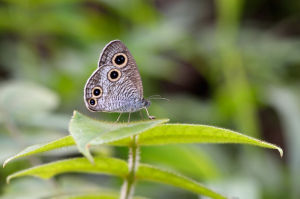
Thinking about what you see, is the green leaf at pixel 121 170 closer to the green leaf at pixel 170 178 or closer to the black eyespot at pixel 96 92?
the green leaf at pixel 170 178

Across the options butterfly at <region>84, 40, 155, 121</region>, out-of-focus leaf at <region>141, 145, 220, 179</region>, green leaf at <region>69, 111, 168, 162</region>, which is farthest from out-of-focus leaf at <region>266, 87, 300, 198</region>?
green leaf at <region>69, 111, 168, 162</region>

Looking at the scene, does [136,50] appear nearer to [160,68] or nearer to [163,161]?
[160,68]

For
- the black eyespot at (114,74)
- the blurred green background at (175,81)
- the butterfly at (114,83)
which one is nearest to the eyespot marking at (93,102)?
the butterfly at (114,83)

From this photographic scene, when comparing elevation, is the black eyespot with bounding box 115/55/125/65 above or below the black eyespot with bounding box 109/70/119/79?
above

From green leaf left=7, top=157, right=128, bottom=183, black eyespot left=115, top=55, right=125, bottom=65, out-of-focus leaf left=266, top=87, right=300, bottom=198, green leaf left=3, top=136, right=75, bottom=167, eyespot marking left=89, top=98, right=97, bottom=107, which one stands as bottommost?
green leaf left=3, top=136, right=75, bottom=167

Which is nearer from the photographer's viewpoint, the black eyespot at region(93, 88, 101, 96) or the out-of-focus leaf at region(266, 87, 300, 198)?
the black eyespot at region(93, 88, 101, 96)

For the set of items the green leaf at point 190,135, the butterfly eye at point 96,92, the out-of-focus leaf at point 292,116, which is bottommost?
the green leaf at point 190,135

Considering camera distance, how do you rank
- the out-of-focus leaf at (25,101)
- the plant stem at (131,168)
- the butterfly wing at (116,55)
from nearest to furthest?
the plant stem at (131,168)
the butterfly wing at (116,55)
the out-of-focus leaf at (25,101)

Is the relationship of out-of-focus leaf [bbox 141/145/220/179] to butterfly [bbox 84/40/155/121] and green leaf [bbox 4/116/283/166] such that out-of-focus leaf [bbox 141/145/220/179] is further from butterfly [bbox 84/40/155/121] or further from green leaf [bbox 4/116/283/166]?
green leaf [bbox 4/116/283/166]
